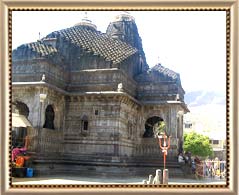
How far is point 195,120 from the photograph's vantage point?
8469 millimetres

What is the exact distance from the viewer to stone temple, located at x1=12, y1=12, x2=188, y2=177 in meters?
11.2

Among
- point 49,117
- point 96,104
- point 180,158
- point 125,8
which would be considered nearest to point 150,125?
point 180,158

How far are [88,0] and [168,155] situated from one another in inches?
346

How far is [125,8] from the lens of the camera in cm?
438

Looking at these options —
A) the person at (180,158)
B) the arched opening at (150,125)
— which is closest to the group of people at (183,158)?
the person at (180,158)

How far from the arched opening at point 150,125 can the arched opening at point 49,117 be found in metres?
3.28

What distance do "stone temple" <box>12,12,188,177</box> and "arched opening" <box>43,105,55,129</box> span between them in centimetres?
3

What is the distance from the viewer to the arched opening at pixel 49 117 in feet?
38.3

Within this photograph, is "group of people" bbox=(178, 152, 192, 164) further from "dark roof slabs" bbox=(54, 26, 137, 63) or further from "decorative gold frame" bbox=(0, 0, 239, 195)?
"decorative gold frame" bbox=(0, 0, 239, 195)

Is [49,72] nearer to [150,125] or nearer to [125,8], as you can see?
[150,125]

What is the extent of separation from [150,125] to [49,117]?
3696 mm

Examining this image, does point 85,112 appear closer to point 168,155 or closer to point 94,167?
point 94,167

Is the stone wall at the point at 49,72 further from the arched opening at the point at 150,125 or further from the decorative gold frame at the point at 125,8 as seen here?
the decorative gold frame at the point at 125,8

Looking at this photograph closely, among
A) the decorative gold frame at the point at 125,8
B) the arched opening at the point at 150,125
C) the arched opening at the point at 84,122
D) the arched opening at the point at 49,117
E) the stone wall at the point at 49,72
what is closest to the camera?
the decorative gold frame at the point at 125,8
